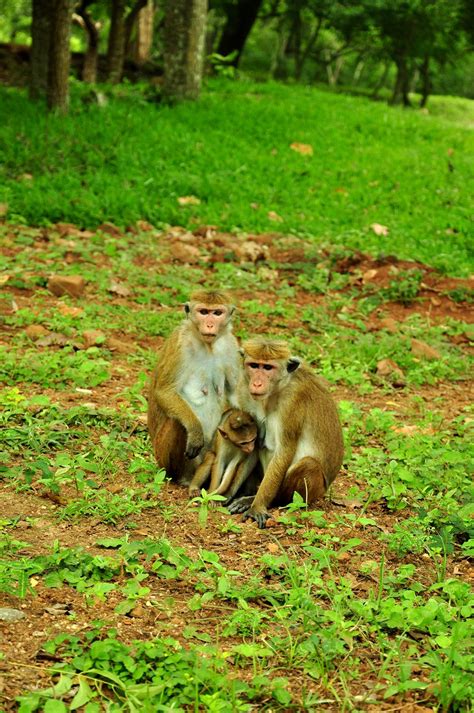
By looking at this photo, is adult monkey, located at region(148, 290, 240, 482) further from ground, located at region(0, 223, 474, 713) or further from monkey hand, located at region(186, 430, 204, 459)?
ground, located at region(0, 223, 474, 713)

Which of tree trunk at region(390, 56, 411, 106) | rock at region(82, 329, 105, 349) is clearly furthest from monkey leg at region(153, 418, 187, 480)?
tree trunk at region(390, 56, 411, 106)

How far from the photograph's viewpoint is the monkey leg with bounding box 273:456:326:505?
546 centimetres

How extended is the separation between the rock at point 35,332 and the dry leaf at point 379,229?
5627mm

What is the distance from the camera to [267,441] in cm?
567

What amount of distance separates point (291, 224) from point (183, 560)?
26.8ft

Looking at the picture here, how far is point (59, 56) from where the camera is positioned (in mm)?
13047

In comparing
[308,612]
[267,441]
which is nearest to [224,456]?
[267,441]

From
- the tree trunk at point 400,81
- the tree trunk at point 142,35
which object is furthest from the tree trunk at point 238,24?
the tree trunk at point 400,81

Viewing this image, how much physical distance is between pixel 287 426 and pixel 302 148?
10.4 m

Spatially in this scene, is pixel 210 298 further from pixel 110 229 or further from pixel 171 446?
pixel 110 229

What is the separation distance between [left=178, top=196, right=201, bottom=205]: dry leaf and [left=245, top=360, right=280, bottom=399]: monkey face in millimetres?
7010

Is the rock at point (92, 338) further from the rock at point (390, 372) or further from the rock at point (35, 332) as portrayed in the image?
the rock at point (390, 372)

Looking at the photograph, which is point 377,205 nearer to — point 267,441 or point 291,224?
point 291,224

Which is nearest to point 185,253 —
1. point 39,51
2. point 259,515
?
point 259,515
